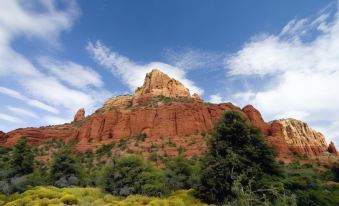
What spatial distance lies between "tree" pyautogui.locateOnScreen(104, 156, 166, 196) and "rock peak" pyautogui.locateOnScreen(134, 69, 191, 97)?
59345mm

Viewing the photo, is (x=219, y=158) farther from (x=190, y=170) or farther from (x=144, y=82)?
(x=144, y=82)

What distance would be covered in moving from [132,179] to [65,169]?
31.9ft

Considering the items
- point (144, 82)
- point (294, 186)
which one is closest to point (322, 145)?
point (144, 82)

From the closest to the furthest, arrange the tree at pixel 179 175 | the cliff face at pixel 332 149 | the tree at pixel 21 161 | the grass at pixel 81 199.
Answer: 1. the grass at pixel 81 199
2. the tree at pixel 179 175
3. the tree at pixel 21 161
4. the cliff face at pixel 332 149

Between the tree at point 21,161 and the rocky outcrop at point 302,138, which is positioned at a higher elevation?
the rocky outcrop at point 302,138

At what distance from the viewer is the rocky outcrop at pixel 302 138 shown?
65062mm

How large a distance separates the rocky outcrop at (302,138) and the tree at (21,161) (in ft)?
165

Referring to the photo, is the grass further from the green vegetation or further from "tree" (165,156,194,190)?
"tree" (165,156,194,190)

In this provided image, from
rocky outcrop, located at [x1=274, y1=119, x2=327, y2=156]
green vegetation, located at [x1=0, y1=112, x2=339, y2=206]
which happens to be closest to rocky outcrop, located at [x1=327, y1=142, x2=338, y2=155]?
rocky outcrop, located at [x1=274, y1=119, x2=327, y2=156]

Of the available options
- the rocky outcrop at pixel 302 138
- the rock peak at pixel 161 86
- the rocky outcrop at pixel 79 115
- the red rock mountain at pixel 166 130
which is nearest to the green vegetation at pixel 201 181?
the red rock mountain at pixel 166 130

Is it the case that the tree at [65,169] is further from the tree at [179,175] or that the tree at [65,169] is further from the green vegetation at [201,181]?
the tree at [179,175]

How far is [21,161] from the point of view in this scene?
28609 mm

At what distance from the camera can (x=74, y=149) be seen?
54.2 metres

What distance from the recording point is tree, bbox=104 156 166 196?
65.2 feet
